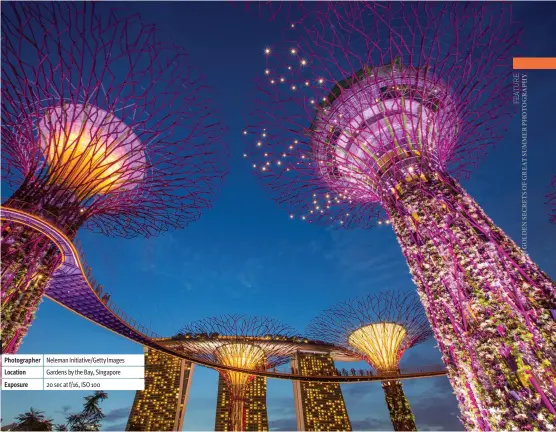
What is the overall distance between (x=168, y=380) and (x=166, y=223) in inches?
1008

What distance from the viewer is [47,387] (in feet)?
20.7

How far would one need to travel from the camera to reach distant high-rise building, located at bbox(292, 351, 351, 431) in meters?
32.8

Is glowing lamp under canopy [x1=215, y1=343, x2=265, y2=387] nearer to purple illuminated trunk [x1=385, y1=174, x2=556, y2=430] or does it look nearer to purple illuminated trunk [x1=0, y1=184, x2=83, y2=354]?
purple illuminated trunk [x1=0, y1=184, x2=83, y2=354]

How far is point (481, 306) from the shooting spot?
259 inches

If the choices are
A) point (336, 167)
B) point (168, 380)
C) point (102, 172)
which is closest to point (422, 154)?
point (336, 167)

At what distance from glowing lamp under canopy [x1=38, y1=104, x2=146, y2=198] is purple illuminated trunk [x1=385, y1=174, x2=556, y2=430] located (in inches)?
321

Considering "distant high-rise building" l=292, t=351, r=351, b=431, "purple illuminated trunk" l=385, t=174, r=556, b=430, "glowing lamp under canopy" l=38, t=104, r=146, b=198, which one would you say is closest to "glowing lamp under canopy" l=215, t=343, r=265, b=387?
"distant high-rise building" l=292, t=351, r=351, b=431

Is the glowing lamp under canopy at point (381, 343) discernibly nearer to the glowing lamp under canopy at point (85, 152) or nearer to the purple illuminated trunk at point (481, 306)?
the purple illuminated trunk at point (481, 306)

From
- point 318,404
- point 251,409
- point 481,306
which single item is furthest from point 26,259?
point 318,404

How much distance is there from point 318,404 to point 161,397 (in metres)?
15.5

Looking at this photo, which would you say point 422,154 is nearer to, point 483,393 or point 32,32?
point 483,393
